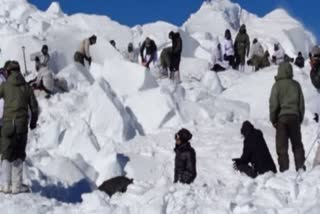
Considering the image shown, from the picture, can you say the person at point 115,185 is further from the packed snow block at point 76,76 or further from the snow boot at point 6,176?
the packed snow block at point 76,76

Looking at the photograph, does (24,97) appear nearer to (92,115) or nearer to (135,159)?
(135,159)

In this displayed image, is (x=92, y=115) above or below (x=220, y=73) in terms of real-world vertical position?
below

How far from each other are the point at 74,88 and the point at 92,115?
2244mm

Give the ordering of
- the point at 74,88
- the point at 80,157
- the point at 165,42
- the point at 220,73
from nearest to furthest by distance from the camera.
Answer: the point at 80,157
the point at 74,88
the point at 220,73
the point at 165,42

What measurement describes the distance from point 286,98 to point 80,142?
21.3 ft

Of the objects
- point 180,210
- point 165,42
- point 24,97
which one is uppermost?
point 165,42

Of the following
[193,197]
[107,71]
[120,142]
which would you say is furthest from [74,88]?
[193,197]

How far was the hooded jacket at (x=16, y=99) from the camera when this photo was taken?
9891mm

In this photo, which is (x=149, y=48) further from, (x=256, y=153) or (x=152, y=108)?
(x=256, y=153)

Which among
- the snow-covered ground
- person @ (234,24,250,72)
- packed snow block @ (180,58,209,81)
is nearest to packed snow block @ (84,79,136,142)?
the snow-covered ground

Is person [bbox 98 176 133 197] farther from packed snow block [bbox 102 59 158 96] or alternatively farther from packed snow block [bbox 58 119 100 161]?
packed snow block [bbox 102 59 158 96]

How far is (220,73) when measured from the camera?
2327cm

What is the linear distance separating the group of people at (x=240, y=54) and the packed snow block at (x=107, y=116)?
5890 millimetres

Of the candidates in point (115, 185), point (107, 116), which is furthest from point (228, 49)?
point (115, 185)
